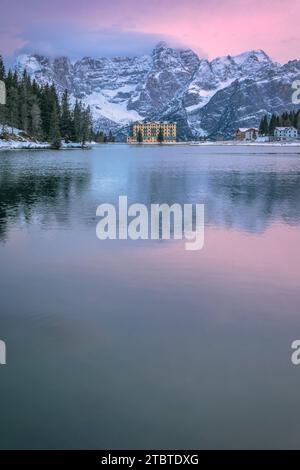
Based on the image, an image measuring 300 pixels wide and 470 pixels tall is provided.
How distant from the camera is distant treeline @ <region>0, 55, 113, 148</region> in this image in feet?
513

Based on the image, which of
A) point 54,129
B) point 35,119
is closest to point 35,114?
point 35,119

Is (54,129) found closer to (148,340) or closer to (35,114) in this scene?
(35,114)

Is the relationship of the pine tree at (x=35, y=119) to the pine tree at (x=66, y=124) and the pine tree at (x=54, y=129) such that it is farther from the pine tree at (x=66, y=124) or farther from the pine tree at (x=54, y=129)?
the pine tree at (x=66, y=124)

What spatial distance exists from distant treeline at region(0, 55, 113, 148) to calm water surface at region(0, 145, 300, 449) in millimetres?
128047

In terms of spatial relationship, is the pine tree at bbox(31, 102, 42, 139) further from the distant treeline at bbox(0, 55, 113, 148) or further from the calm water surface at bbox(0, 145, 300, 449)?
the calm water surface at bbox(0, 145, 300, 449)

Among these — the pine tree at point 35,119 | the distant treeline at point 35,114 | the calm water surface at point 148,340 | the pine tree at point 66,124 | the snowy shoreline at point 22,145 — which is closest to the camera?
the calm water surface at point 148,340

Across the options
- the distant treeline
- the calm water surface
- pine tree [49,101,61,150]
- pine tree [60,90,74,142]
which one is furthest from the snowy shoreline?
the calm water surface

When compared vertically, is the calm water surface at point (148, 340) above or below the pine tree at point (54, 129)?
below

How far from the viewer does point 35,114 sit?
16388 cm

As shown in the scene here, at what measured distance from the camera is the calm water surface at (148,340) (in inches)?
339

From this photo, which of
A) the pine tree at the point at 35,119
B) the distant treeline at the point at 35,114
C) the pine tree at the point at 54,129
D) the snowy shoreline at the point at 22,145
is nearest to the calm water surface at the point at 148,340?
the snowy shoreline at the point at 22,145

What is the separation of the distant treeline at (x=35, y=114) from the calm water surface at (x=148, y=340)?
128 meters
